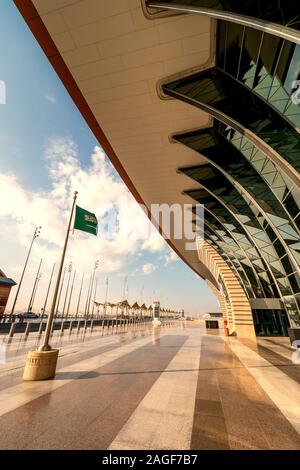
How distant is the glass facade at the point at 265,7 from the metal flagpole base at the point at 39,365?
440 inches

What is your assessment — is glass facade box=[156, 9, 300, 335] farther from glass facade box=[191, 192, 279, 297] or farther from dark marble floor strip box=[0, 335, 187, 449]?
dark marble floor strip box=[0, 335, 187, 449]

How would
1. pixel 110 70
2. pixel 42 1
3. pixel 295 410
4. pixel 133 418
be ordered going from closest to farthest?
pixel 133 418, pixel 295 410, pixel 42 1, pixel 110 70

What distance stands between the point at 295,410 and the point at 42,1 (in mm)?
13162

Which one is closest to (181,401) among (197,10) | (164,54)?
(197,10)

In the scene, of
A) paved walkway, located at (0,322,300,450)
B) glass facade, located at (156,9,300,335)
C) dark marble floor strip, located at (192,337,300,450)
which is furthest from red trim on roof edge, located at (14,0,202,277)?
dark marble floor strip, located at (192,337,300,450)

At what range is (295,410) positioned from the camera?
4887 mm

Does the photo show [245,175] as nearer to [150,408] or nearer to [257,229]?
[257,229]

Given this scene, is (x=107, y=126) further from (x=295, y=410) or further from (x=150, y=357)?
(x=295, y=410)

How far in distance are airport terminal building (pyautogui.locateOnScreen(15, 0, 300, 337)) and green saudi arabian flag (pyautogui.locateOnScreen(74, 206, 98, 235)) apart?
484cm

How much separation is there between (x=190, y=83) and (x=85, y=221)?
23.6 ft

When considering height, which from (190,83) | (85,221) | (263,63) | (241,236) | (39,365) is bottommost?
(39,365)

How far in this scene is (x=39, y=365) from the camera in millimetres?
6527

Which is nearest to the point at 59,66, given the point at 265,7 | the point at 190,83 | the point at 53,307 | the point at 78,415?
the point at 190,83

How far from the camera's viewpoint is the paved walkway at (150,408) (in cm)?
354
